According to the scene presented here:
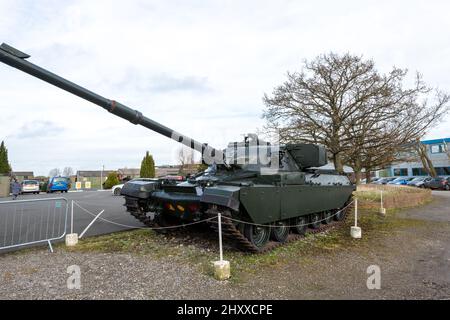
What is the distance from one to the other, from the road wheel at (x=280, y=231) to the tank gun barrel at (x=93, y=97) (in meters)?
2.00

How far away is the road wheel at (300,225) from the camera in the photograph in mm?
8352

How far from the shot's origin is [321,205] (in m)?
8.91

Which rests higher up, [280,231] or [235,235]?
[235,235]

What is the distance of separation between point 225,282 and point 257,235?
2.16m

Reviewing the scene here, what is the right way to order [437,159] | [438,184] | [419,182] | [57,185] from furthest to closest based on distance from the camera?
1. [437,159]
2. [419,182]
3. [438,184]
4. [57,185]

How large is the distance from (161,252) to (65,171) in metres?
80.4

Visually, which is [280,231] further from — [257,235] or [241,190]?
[241,190]

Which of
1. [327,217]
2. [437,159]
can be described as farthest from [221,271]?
[437,159]

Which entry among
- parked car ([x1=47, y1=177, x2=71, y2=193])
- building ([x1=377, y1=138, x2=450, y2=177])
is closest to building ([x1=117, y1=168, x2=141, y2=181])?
parked car ([x1=47, y1=177, x2=71, y2=193])

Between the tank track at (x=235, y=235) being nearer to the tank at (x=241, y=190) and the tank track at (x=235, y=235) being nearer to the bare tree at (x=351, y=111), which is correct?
the tank at (x=241, y=190)

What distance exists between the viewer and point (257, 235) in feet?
22.9

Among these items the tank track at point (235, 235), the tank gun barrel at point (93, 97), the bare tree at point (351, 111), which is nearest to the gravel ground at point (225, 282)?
the tank track at point (235, 235)
